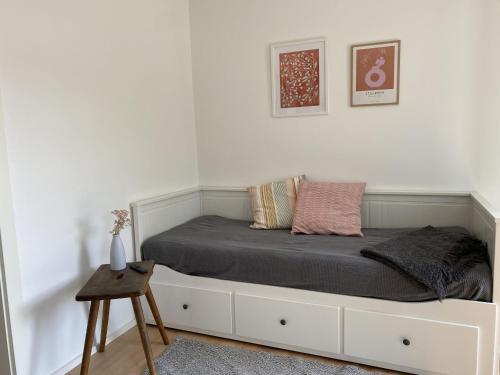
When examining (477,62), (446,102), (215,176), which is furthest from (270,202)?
(477,62)

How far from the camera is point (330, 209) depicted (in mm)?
2406

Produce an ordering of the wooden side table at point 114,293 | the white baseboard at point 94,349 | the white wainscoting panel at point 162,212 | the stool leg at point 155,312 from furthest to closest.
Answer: the white wainscoting panel at point 162,212
the stool leg at point 155,312
the white baseboard at point 94,349
the wooden side table at point 114,293

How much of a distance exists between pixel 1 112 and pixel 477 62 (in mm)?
2571

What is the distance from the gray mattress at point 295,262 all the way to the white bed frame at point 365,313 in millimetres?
47

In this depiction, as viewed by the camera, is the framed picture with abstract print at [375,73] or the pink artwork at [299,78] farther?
the pink artwork at [299,78]

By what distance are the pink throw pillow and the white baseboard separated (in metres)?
1.21

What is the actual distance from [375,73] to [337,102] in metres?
0.30

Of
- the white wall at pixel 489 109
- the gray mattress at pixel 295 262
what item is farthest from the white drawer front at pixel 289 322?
the white wall at pixel 489 109

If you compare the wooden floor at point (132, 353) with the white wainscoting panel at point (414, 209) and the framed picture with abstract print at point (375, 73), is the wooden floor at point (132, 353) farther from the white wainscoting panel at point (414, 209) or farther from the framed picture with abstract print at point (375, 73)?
the framed picture with abstract print at point (375, 73)

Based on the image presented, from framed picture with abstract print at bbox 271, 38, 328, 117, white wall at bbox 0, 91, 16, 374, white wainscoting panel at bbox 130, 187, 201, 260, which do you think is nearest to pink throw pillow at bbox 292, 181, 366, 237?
framed picture with abstract print at bbox 271, 38, 328, 117

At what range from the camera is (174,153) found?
8.95 feet

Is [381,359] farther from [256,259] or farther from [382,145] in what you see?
[382,145]

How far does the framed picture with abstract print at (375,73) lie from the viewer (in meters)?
2.39

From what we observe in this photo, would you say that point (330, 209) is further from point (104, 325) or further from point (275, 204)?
point (104, 325)
